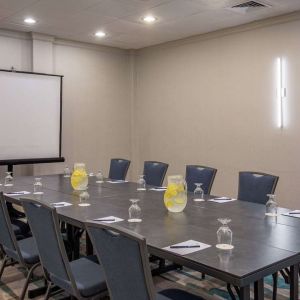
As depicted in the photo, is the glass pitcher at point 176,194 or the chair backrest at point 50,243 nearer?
the chair backrest at point 50,243

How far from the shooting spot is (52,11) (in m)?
5.18

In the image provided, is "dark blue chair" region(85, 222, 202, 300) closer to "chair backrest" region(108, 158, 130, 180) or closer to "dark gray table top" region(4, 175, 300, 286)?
"dark gray table top" region(4, 175, 300, 286)

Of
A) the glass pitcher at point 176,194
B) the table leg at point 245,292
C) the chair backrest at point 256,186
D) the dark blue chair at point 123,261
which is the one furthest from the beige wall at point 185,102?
the dark blue chair at point 123,261

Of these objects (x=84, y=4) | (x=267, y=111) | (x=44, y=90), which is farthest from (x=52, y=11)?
(x=267, y=111)

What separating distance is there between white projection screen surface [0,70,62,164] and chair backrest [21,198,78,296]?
391cm

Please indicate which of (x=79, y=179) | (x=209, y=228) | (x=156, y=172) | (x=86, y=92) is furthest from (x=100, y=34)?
(x=209, y=228)

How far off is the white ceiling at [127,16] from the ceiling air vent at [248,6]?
3.1 inches

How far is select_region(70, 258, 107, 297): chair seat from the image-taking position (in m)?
2.27

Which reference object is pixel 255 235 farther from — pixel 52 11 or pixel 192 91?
pixel 192 91

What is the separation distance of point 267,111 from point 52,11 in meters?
3.30

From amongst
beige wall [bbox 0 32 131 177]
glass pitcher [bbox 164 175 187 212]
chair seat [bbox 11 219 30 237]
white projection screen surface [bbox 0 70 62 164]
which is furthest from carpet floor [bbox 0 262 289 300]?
beige wall [bbox 0 32 131 177]

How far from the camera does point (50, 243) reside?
2312mm

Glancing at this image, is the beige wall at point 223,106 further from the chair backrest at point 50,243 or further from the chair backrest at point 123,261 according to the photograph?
the chair backrest at point 123,261

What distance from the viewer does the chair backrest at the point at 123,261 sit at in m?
1.64
